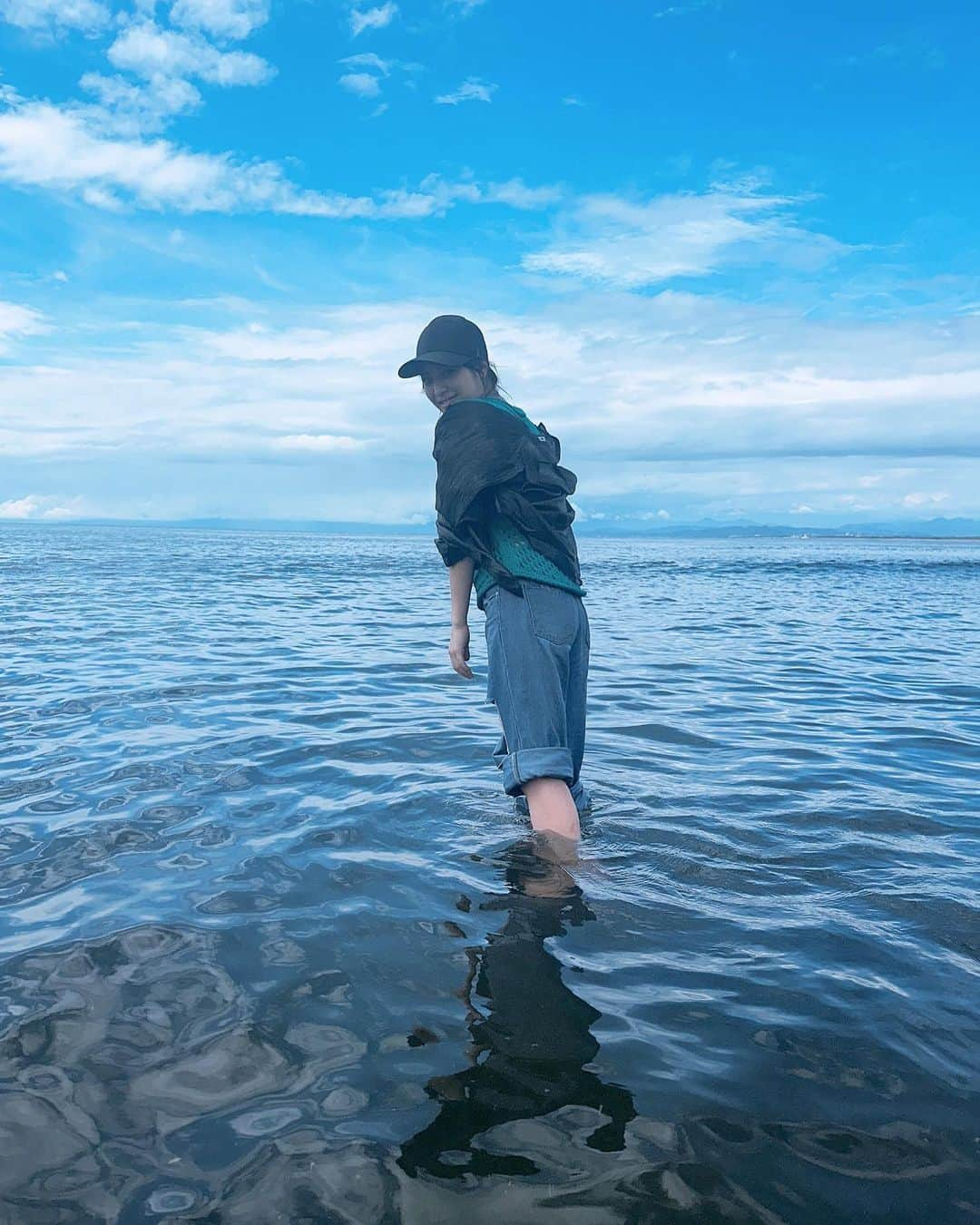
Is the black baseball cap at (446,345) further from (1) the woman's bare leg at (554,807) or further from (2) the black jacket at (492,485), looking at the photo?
(1) the woman's bare leg at (554,807)

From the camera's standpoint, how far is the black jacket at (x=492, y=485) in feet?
14.0

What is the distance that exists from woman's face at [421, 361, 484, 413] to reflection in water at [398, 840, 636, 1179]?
102 inches

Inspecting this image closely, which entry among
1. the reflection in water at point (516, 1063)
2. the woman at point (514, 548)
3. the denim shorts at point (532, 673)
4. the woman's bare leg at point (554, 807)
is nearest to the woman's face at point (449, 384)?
the woman at point (514, 548)

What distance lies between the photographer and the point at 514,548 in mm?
4422

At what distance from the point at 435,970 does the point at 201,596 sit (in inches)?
752

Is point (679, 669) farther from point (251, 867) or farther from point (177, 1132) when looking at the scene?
point (177, 1132)

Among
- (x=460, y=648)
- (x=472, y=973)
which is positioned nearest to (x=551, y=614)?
(x=460, y=648)

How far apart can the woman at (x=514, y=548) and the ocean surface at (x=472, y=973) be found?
0.59m

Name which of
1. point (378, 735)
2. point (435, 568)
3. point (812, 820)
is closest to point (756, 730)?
point (812, 820)

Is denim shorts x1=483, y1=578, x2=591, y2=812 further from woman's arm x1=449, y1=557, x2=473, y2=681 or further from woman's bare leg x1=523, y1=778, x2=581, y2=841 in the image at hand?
woman's arm x1=449, y1=557, x2=473, y2=681

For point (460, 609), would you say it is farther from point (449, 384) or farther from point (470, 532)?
point (449, 384)

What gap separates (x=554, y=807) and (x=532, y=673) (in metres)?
0.68

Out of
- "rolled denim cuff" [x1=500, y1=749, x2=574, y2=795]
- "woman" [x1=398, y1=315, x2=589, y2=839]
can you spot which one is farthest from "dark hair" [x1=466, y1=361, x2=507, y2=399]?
"rolled denim cuff" [x1=500, y1=749, x2=574, y2=795]

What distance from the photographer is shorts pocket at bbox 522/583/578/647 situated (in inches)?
173
